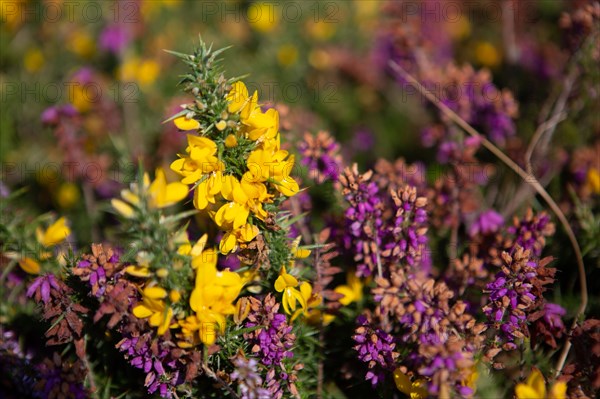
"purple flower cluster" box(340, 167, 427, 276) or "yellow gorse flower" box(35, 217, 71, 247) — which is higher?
"purple flower cluster" box(340, 167, 427, 276)

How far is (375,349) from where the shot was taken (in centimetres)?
188

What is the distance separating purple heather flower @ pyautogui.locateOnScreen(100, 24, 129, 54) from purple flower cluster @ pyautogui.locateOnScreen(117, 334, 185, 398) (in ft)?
10.2

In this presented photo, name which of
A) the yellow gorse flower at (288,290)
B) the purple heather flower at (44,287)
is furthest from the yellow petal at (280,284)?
the purple heather flower at (44,287)

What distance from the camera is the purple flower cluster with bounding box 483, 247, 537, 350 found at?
1.76m

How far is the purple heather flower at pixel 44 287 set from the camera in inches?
73.7

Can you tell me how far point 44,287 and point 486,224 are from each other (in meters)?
1.83

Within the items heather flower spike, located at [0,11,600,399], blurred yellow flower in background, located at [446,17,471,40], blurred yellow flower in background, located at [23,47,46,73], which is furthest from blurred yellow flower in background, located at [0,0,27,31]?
blurred yellow flower in background, located at [446,17,471,40]

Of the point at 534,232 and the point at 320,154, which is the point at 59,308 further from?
the point at 534,232

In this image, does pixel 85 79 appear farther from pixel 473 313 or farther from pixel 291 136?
pixel 473 313

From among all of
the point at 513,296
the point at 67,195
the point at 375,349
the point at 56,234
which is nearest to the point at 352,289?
the point at 375,349

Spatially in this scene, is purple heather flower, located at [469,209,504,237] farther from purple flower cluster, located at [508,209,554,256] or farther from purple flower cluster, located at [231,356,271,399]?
purple flower cluster, located at [231,356,271,399]

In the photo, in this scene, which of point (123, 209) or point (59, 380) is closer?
point (123, 209)

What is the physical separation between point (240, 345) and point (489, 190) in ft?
6.79

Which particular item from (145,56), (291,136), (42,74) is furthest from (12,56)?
(291,136)
